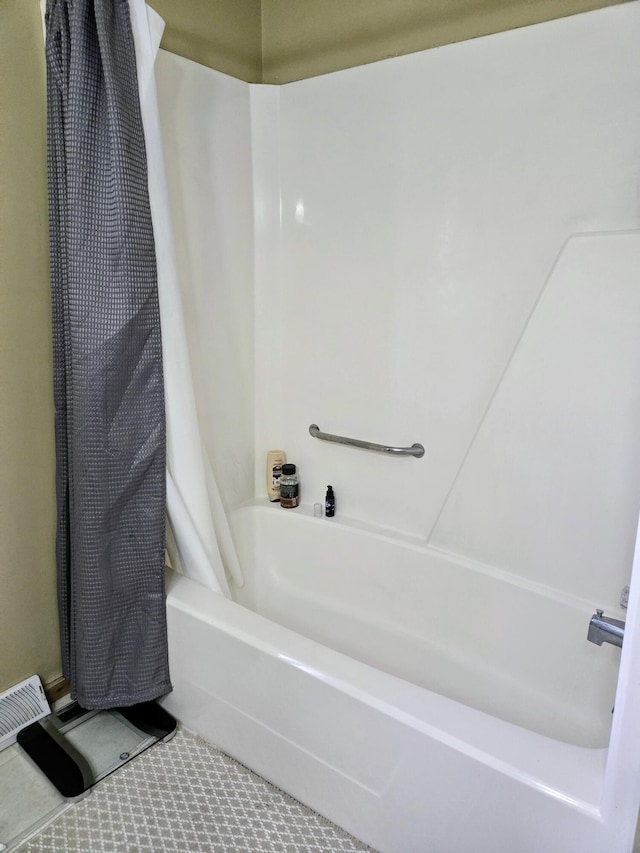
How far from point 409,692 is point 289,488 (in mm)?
1017

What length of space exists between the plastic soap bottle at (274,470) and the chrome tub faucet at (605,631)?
127cm

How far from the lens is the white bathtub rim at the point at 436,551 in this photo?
1630 mm

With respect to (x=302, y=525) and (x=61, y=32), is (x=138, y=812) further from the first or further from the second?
(x=61, y=32)

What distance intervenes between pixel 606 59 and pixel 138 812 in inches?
85.7

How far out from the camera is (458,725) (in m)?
1.17

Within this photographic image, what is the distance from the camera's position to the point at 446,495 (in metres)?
1.86

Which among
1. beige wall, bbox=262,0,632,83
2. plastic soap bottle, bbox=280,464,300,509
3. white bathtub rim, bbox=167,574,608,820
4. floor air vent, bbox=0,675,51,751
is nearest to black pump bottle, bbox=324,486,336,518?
plastic soap bottle, bbox=280,464,300,509

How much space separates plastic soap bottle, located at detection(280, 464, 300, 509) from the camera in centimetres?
217

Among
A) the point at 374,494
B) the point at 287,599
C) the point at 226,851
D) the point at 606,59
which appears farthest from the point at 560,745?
the point at 606,59

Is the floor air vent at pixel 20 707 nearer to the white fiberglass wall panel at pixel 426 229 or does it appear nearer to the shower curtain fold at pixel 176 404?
the shower curtain fold at pixel 176 404

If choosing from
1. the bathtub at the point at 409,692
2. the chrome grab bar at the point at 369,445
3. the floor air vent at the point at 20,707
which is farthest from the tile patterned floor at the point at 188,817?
the chrome grab bar at the point at 369,445

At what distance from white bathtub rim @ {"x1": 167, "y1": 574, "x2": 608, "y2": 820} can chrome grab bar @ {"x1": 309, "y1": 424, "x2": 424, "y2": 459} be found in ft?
2.26

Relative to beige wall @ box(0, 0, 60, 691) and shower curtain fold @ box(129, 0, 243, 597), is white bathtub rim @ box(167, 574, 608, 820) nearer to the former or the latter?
shower curtain fold @ box(129, 0, 243, 597)

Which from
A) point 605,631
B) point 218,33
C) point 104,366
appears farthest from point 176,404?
point 218,33
